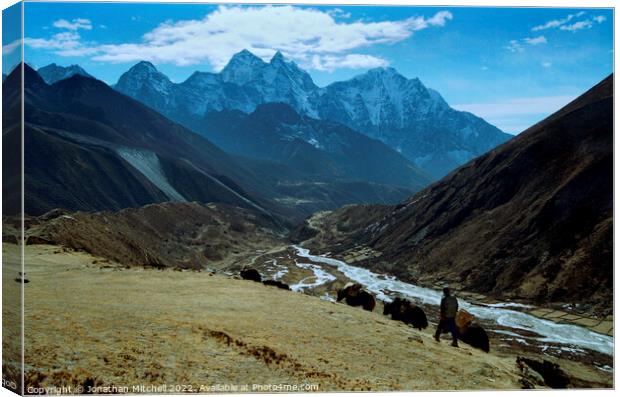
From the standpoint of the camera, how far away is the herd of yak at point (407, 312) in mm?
27188

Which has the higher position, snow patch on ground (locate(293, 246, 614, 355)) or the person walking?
the person walking

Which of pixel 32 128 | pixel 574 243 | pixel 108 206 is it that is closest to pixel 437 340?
pixel 574 243

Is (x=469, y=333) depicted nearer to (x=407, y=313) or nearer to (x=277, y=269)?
(x=407, y=313)

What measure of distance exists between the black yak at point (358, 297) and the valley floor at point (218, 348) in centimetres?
713

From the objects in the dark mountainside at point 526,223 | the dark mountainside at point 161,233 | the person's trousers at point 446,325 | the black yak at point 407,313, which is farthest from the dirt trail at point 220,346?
the dark mountainside at point 526,223

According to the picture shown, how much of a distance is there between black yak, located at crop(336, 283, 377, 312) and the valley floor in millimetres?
7135

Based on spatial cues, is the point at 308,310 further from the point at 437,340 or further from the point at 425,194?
the point at 425,194

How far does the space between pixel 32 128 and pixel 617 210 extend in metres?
176

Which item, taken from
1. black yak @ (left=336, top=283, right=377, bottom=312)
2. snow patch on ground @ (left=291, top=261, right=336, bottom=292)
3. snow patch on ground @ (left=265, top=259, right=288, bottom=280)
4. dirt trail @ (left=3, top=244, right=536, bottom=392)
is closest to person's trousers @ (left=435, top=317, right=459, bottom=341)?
dirt trail @ (left=3, top=244, right=536, bottom=392)

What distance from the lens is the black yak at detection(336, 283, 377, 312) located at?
33859mm

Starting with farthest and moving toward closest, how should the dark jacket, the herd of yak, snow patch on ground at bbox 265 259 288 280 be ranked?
snow patch on ground at bbox 265 259 288 280 < the herd of yak < the dark jacket

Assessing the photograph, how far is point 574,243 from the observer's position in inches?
2586

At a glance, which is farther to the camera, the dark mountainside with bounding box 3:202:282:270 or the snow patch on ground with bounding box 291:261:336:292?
the snow patch on ground with bounding box 291:261:336:292

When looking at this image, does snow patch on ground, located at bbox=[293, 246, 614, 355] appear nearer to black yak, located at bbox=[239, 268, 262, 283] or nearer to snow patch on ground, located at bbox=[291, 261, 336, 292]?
snow patch on ground, located at bbox=[291, 261, 336, 292]
